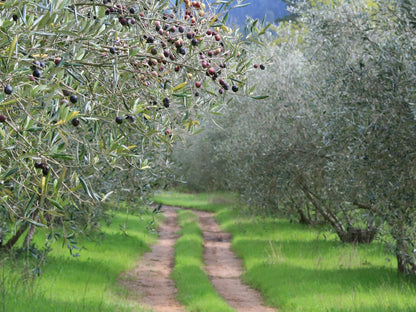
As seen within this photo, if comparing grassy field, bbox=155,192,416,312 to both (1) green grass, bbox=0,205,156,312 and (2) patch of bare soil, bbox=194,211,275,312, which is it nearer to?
(2) patch of bare soil, bbox=194,211,275,312

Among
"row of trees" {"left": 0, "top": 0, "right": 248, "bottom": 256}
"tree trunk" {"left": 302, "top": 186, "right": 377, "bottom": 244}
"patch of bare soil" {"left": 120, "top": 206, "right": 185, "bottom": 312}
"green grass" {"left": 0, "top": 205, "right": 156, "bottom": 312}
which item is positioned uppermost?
"row of trees" {"left": 0, "top": 0, "right": 248, "bottom": 256}

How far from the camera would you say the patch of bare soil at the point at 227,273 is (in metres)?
13.0

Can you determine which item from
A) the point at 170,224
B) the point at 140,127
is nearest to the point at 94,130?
the point at 140,127

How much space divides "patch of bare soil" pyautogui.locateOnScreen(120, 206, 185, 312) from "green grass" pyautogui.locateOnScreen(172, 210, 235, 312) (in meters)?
0.26

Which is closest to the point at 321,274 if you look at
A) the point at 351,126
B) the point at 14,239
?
the point at 351,126

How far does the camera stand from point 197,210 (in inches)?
1634

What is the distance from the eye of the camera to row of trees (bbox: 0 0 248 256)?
3.52m

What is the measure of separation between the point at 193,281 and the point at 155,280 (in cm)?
176

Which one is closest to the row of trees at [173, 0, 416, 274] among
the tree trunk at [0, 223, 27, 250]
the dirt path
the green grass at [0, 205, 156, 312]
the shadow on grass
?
the shadow on grass

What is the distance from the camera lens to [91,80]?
16.0 feet

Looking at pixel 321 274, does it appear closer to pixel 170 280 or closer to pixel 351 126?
pixel 170 280

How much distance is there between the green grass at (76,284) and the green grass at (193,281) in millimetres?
1368

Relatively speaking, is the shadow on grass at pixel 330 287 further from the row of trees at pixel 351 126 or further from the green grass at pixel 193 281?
the green grass at pixel 193 281

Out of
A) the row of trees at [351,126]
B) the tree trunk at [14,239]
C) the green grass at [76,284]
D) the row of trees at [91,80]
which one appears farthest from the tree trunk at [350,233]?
the row of trees at [91,80]
